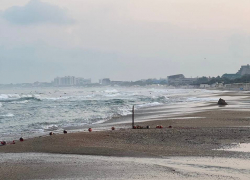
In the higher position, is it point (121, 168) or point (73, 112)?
point (121, 168)

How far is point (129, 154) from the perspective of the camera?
29.0 ft

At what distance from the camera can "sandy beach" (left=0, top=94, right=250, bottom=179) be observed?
6.76m

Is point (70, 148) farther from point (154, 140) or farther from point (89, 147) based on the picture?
point (154, 140)

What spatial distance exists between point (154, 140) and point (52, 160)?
13.6 ft

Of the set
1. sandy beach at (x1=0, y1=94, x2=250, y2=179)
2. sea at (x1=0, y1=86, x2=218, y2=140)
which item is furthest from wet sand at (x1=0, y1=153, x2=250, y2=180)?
sea at (x1=0, y1=86, x2=218, y2=140)

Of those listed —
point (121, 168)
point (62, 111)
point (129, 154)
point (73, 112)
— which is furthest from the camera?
point (62, 111)

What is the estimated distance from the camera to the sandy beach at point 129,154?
6762 millimetres

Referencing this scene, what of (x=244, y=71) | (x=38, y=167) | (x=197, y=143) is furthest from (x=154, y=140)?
(x=244, y=71)

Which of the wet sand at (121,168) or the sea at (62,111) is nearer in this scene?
the wet sand at (121,168)

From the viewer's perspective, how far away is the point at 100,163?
307 inches

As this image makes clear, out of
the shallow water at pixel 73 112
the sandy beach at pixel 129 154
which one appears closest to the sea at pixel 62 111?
the shallow water at pixel 73 112

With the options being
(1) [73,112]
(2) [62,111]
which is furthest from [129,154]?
(2) [62,111]

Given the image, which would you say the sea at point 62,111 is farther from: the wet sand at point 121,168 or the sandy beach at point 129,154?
the wet sand at point 121,168

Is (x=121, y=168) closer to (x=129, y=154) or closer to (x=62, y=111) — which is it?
(x=129, y=154)
